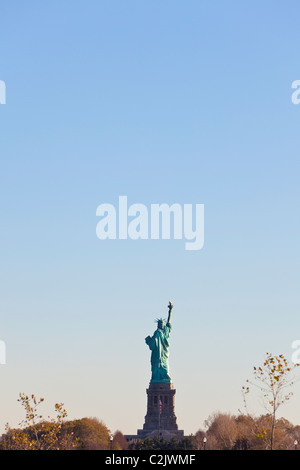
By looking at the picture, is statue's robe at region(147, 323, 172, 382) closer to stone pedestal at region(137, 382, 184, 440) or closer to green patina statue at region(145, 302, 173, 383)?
green patina statue at region(145, 302, 173, 383)

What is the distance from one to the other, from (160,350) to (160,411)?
8.14m

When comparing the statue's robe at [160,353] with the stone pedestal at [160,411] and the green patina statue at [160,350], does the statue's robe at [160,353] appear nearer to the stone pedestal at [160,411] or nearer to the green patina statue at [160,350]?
the green patina statue at [160,350]

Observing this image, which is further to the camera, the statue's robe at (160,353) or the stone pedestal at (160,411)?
the statue's robe at (160,353)

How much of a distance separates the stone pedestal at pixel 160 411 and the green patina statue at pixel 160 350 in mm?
1172

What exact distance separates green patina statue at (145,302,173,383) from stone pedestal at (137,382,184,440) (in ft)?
3.85

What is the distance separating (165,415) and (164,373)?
574 cm

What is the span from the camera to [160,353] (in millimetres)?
137750

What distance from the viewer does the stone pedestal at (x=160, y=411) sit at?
136 m

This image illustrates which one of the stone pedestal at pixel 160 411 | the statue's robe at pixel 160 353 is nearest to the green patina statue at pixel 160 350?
the statue's robe at pixel 160 353

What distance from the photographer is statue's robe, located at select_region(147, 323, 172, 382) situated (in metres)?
138
